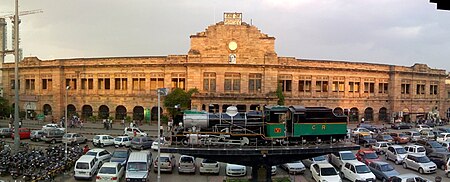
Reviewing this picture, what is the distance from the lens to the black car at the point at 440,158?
31087mm

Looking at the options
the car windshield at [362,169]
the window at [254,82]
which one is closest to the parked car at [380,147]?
the car windshield at [362,169]

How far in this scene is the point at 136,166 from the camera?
85.3 feet

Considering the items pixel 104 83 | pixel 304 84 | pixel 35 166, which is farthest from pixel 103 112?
pixel 35 166

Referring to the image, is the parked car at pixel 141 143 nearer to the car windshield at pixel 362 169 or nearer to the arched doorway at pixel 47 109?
the car windshield at pixel 362 169

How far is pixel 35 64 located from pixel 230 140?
59.9m

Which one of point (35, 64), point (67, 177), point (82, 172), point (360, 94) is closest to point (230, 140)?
point (82, 172)

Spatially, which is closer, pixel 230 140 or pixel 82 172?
pixel 230 140

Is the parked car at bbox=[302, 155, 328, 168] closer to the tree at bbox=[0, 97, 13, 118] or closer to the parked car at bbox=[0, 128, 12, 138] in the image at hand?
the parked car at bbox=[0, 128, 12, 138]

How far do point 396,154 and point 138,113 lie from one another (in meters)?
43.7

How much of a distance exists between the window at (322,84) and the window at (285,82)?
229 inches

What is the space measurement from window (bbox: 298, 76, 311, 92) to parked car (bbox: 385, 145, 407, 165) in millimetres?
30964

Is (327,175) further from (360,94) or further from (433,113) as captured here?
(433,113)

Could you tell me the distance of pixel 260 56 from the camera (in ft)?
196

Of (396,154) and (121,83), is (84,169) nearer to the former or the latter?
(396,154)
